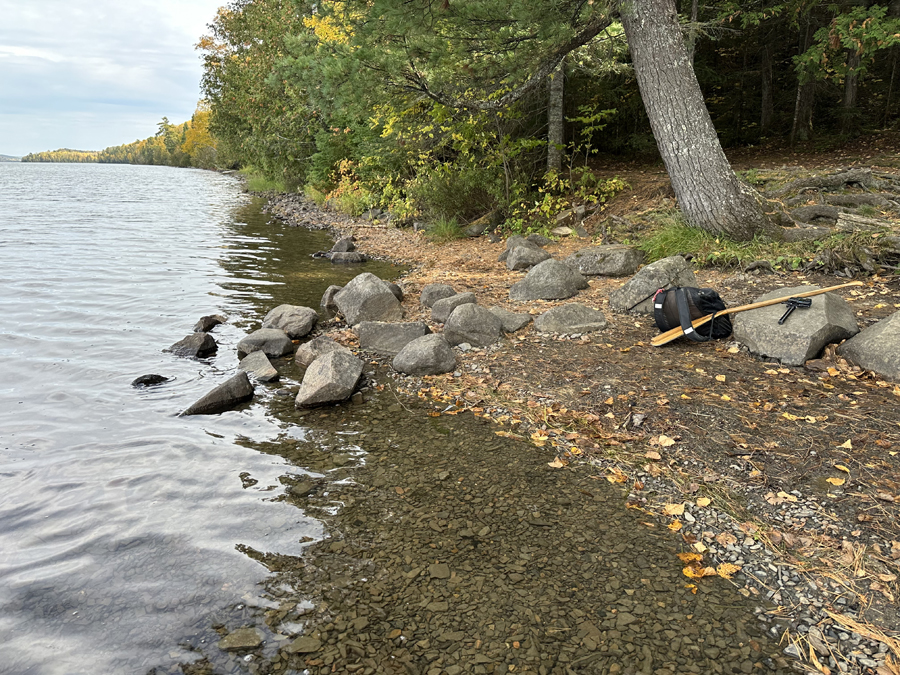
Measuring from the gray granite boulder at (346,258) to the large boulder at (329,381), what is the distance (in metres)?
7.11

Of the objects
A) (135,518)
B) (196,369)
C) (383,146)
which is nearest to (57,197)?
(383,146)

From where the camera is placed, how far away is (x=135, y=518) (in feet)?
12.7

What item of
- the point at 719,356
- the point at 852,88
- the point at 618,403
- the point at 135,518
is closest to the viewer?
the point at 135,518

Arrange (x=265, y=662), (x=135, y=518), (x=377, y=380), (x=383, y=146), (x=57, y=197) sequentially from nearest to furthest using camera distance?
1. (x=265, y=662)
2. (x=135, y=518)
3. (x=377, y=380)
4. (x=383, y=146)
5. (x=57, y=197)

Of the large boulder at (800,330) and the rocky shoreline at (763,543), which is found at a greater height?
the large boulder at (800,330)

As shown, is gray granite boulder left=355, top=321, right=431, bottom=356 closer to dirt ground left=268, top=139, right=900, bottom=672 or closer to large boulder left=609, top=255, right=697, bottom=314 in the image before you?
dirt ground left=268, top=139, right=900, bottom=672

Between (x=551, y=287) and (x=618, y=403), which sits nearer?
(x=618, y=403)

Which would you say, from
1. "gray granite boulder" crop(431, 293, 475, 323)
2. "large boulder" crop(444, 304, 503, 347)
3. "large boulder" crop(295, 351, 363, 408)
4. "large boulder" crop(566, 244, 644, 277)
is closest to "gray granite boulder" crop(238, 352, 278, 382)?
"large boulder" crop(295, 351, 363, 408)

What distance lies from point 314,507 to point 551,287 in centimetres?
523

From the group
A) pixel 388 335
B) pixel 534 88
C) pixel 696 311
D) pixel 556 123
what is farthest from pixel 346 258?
pixel 696 311

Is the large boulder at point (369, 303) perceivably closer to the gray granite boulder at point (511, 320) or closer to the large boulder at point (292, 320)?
the large boulder at point (292, 320)

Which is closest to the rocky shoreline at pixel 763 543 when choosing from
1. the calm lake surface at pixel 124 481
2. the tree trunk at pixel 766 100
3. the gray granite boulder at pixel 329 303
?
the calm lake surface at pixel 124 481

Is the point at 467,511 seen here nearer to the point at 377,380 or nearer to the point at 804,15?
the point at 377,380

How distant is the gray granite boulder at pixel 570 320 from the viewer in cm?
673
